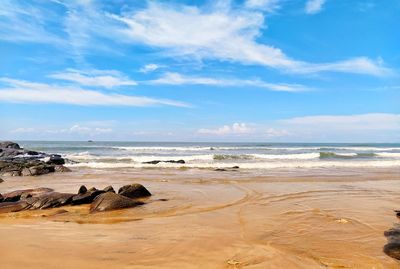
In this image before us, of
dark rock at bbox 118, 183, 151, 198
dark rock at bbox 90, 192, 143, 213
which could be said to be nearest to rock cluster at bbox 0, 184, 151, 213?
dark rock at bbox 90, 192, 143, 213

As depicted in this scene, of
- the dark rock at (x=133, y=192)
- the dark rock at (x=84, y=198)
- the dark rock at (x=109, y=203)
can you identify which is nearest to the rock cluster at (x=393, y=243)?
the dark rock at (x=109, y=203)

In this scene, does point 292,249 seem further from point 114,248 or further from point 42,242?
point 42,242

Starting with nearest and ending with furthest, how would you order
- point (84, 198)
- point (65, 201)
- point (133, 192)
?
point (65, 201) < point (84, 198) < point (133, 192)

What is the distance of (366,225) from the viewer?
23.7ft

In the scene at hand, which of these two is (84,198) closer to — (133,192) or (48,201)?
(48,201)

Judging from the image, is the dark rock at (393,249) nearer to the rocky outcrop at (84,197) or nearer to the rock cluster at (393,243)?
the rock cluster at (393,243)

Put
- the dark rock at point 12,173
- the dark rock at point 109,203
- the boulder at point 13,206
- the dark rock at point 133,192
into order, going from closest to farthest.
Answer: the boulder at point 13,206
the dark rock at point 109,203
the dark rock at point 133,192
the dark rock at point 12,173

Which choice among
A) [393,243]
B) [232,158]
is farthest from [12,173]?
[232,158]

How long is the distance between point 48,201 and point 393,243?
7.99 m

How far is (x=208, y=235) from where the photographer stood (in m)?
6.32

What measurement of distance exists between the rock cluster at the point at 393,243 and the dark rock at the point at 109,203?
6.02 metres

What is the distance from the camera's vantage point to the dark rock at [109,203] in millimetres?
8841

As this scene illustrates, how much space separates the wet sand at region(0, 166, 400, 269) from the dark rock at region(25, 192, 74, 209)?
0.40 meters

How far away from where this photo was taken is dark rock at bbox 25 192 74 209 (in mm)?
9102
